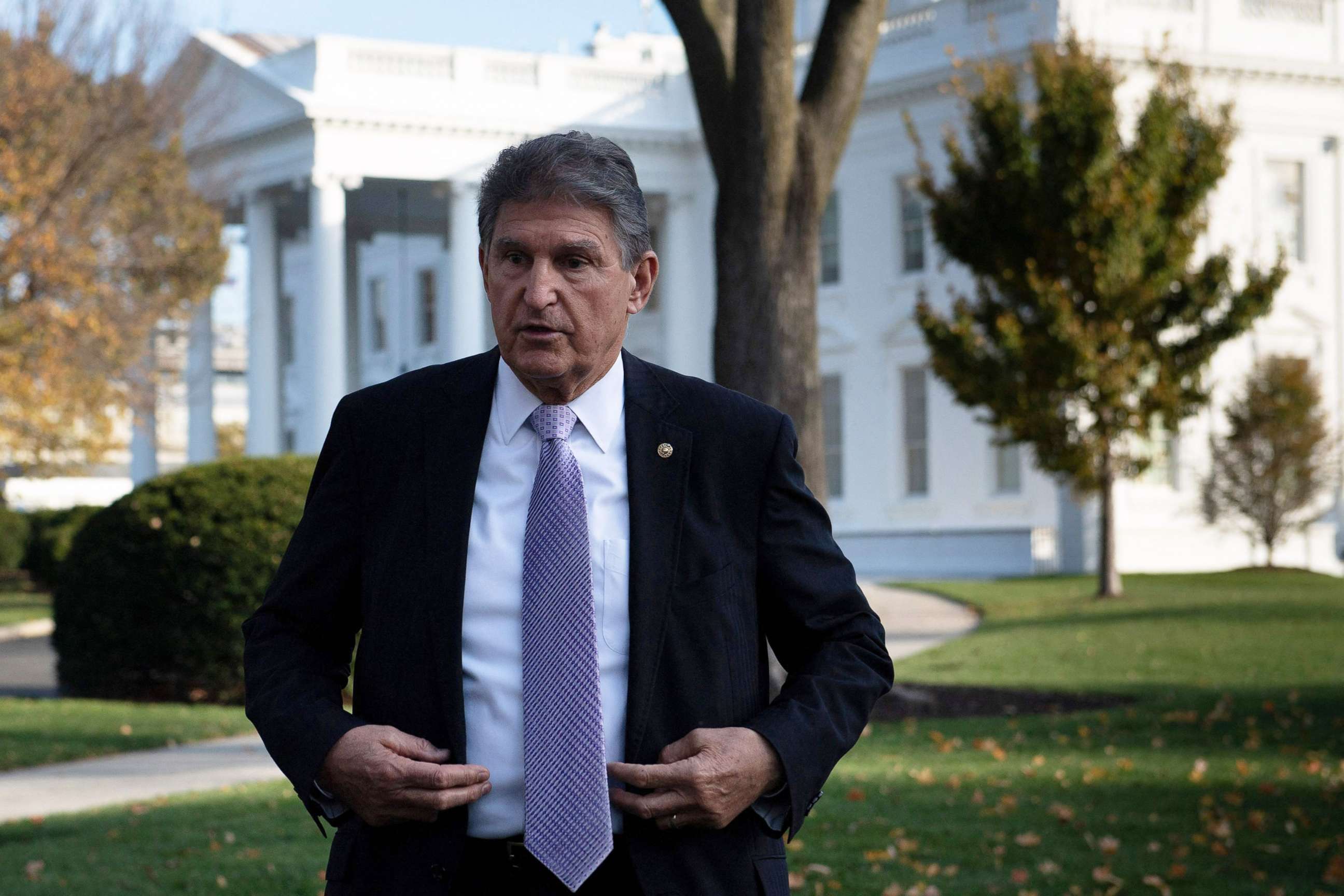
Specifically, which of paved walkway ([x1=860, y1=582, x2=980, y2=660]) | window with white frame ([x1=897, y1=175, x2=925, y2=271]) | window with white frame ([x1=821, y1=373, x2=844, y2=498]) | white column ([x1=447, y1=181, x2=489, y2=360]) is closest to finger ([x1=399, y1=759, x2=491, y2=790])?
paved walkway ([x1=860, y1=582, x2=980, y2=660])

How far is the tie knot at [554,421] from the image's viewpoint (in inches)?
112

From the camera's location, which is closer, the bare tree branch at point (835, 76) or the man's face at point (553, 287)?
the man's face at point (553, 287)

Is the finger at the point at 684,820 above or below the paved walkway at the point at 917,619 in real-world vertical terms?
above

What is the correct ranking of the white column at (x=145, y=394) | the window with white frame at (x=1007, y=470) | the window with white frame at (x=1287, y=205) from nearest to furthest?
the white column at (x=145, y=394) → the window with white frame at (x=1007, y=470) → the window with white frame at (x=1287, y=205)

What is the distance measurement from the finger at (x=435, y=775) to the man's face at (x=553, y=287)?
25.0 inches

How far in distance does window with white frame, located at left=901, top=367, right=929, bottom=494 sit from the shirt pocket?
102 ft

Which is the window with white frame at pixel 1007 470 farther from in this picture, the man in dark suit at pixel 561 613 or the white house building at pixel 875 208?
the man in dark suit at pixel 561 613

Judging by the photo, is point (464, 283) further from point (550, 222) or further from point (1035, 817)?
point (550, 222)

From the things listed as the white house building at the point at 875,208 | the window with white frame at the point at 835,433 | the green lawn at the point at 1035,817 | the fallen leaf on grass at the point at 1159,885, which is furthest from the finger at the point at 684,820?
the window with white frame at the point at 835,433

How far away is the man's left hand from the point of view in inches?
104

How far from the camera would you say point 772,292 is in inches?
414

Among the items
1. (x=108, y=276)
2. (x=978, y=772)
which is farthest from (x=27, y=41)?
(x=978, y=772)

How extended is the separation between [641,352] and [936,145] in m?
10.5

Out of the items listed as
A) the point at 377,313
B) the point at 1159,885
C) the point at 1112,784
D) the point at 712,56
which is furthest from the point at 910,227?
the point at 1159,885
